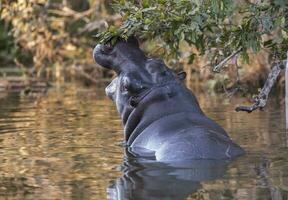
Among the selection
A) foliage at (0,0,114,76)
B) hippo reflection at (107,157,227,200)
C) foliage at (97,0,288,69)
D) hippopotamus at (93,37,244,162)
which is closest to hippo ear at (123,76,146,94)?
hippopotamus at (93,37,244,162)

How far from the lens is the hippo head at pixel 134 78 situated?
7840 mm

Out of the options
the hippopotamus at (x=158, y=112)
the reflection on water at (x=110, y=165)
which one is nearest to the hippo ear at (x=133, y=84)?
the hippopotamus at (x=158, y=112)

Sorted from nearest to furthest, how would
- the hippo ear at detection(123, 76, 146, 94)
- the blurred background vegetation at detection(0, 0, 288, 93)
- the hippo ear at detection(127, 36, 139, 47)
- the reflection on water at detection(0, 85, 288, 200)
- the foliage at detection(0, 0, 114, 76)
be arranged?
1. the reflection on water at detection(0, 85, 288, 200)
2. the blurred background vegetation at detection(0, 0, 288, 93)
3. the hippo ear at detection(123, 76, 146, 94)
4. the hippo ear at detection(127, 36, 139, 47)
5. the foliage at detection(0, 0, 114, 76)

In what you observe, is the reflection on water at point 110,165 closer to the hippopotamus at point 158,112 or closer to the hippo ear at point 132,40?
the hippopotamus at point 158,112

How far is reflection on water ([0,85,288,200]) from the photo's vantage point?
18.8 ft

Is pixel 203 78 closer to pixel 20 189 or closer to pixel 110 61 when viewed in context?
pixel 110 61

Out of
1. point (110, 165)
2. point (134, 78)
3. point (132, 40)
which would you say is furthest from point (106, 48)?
point (110, 165)

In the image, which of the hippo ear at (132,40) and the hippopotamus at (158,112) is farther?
the hippo ear at (132,40)

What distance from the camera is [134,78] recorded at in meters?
7.89

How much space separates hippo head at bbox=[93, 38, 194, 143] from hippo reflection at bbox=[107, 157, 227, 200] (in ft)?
2.69

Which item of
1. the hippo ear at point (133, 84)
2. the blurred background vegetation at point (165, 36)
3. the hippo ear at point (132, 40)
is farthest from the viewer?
the hippo ear at point (132, 40)

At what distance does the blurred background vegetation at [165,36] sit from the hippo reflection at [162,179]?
1219 millimetres

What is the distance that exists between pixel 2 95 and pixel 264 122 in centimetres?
663

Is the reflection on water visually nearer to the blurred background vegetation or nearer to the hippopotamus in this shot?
the hippopotamus
